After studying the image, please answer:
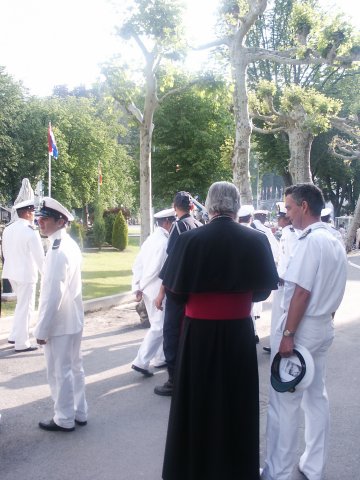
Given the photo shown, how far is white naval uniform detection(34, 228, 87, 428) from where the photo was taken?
14.9 ft

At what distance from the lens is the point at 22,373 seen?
643 cm

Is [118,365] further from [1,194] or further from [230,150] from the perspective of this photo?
[1,194]

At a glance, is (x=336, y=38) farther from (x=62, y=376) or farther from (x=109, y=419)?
Answer: (x=62, y=376)

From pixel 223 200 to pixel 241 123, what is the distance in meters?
10.6

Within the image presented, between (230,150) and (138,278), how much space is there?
428 inches

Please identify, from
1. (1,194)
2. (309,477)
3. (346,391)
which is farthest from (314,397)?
(1,194)

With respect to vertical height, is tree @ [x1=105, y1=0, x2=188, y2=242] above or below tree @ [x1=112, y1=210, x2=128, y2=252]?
above

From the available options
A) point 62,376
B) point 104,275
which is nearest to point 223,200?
point 62,376

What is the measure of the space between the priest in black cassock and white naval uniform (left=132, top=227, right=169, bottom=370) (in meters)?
2.86

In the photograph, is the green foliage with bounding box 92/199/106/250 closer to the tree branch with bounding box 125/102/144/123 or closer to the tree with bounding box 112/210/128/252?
the tree with bounding box 112/210/128/252

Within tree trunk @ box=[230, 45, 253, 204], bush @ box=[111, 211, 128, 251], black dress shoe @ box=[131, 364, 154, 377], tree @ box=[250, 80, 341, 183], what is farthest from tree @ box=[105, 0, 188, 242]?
bush @ box=[111, 211, 128, 251]

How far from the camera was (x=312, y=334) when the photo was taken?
3.71 metres

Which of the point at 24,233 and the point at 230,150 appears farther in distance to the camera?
the point at 230,150

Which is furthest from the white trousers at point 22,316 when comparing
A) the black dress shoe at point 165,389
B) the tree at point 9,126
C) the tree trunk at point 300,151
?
the tree at point 9,126
